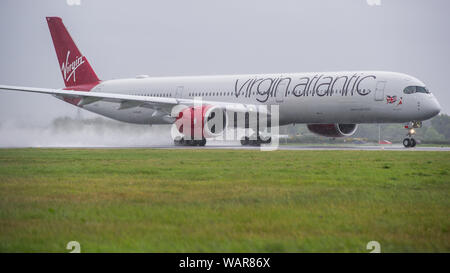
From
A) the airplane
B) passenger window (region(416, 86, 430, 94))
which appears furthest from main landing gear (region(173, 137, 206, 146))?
passenger window (region(416, 86, 430, 94))

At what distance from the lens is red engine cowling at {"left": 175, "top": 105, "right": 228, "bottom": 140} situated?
105 feet

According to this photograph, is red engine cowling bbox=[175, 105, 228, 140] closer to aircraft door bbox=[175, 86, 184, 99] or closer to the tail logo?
aircraft door bbox=[175, 86, 184, 99]

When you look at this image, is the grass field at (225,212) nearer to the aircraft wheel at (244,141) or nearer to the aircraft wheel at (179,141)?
the aircraft wheel at (179,141)

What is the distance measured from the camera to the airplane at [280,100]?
30609 millimetres

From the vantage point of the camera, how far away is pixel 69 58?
4316 centimetres

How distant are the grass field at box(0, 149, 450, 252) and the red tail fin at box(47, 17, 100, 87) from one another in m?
29.7

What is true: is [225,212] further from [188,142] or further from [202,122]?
[188,142]

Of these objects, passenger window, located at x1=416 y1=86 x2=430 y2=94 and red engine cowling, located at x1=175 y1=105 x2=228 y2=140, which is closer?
passenger window, located at x1=416 y1=86 x2=430 y2=94

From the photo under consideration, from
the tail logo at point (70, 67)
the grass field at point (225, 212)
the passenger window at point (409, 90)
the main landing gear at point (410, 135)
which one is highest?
the tail logo at point (70, 67)

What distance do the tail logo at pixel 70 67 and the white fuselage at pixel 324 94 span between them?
23.0ft

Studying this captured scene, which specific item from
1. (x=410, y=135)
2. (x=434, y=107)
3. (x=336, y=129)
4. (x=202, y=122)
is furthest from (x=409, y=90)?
(x=202, y=122)

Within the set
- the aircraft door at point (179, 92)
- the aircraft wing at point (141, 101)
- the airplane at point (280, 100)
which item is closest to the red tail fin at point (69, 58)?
the airplane at point (280, 100)

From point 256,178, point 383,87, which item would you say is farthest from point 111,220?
point 383,87

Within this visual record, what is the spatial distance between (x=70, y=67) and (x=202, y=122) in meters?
15.4
